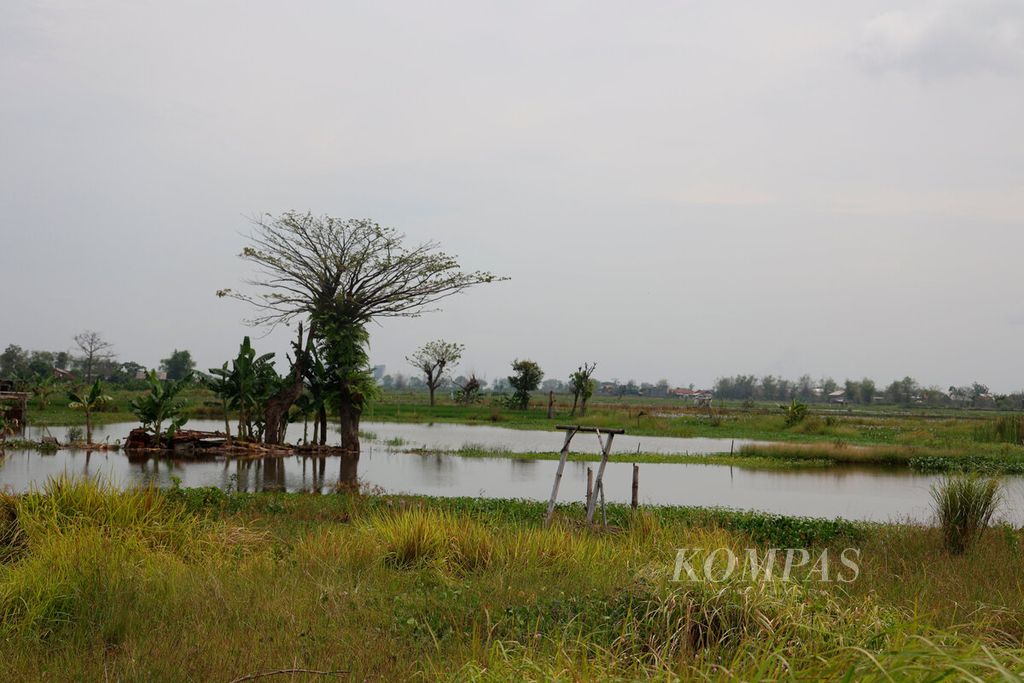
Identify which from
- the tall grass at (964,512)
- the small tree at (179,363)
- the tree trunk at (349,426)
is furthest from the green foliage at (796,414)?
the small tree at (179,363)

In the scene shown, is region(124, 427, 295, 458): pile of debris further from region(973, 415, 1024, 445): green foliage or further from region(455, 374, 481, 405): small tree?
region(455, 374, 481, 405): small tree

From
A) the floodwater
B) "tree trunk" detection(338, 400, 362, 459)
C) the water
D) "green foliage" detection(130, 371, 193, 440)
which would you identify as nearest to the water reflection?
the floodwater

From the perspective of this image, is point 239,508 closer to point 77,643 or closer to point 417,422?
point 77,643

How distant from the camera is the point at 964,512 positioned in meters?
9.92

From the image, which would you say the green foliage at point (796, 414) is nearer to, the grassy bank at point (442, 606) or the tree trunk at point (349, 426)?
the tree trunk at point (349, 426)

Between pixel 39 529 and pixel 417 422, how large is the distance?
3400cm

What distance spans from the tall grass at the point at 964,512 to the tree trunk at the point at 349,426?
56.9ft

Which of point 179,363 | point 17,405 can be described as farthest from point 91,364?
point 17,405

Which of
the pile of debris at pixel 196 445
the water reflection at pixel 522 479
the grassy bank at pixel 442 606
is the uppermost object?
the grassy bank at pixel 442 606

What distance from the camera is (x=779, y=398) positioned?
5369 inches

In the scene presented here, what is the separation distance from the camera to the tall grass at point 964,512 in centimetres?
986

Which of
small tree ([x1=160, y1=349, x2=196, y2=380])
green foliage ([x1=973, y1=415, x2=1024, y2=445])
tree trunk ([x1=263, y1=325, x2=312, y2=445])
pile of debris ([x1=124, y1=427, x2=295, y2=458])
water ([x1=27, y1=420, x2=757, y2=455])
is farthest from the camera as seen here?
small tree ([x1=160, y1=349, x2=196, y2=380])

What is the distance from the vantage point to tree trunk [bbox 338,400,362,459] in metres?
24.1

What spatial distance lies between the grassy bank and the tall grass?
354mm
